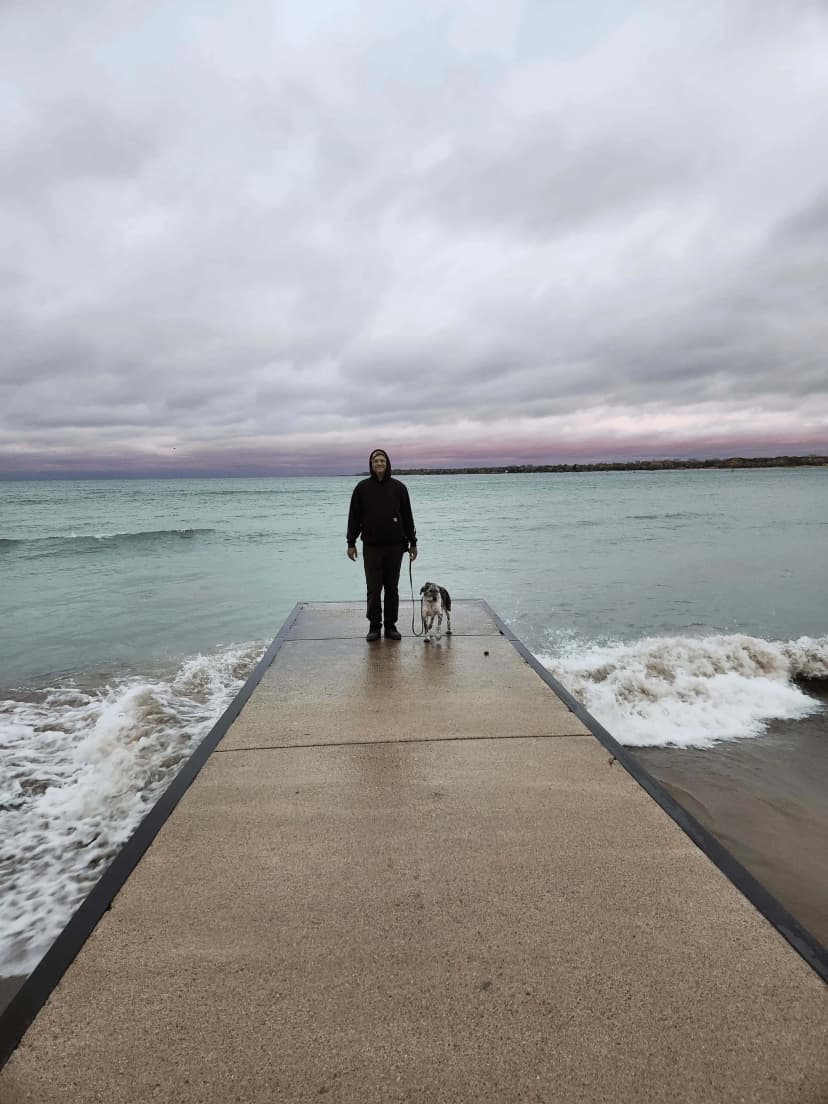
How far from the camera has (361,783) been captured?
3.39 meters

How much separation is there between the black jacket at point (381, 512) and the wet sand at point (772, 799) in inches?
127

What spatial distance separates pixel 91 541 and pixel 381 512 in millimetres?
25263

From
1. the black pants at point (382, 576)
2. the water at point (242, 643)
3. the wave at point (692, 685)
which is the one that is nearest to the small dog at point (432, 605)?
the black pants at point (382, 576)

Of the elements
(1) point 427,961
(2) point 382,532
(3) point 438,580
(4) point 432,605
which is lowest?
(3) point 438,580

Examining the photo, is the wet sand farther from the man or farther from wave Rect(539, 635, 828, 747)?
the man

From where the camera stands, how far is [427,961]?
2.07 metres

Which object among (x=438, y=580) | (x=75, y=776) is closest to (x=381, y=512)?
(x=75, y=776)

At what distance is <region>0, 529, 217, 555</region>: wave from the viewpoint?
24445 millimetres

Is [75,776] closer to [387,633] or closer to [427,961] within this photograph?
[387,633]

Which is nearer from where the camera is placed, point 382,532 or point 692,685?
point 382,532

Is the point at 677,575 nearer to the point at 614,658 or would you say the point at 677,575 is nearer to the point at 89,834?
the point at 614,658

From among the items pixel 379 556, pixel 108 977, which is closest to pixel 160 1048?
pixel 108 977

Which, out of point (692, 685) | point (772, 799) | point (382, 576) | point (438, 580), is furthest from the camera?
point (438, 580)

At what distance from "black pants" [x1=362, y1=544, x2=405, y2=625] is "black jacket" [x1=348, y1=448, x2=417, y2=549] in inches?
3.6
